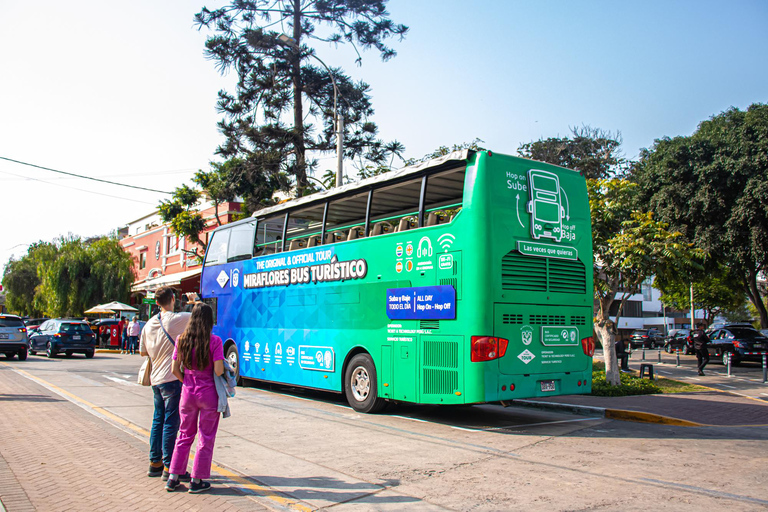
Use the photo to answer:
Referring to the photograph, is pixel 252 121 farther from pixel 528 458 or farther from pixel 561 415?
pixel 528 458

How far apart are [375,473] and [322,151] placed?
21.5 m

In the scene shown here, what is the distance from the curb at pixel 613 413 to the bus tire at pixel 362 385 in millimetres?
3667

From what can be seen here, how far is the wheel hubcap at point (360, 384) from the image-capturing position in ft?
35.2

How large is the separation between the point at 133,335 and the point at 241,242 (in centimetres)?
1765

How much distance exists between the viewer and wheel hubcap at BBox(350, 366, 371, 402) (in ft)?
35.2

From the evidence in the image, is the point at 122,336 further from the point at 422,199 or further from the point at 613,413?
the point at 613,413

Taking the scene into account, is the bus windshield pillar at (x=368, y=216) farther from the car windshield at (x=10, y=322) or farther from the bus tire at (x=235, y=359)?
the car windshield at (x=10, y=322)

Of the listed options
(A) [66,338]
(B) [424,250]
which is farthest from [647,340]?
(B) [424,250]

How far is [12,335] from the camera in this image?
23.6m

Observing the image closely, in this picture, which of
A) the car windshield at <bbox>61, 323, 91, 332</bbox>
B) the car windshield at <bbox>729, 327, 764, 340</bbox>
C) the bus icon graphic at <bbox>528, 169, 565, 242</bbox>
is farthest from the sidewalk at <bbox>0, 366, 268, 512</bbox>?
the car windshield at <bbox>729, 327, 764, 340</bbox>

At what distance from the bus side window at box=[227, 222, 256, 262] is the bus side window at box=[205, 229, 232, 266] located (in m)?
0.25

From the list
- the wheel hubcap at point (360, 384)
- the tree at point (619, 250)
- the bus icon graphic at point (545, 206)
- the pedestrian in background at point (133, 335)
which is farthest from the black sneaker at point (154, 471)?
the pedestrian in background at point (133, 335)

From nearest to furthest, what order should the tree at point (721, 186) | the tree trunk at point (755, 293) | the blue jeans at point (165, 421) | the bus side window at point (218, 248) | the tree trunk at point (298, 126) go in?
the blue jeans at point (165, 421), the bus side window at point (218, 248), the tree at point (721, 186), the tree trunk at point (298, 126), the tree trunk at point (755, 293)

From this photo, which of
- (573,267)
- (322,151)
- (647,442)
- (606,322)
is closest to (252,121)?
(322,151)
